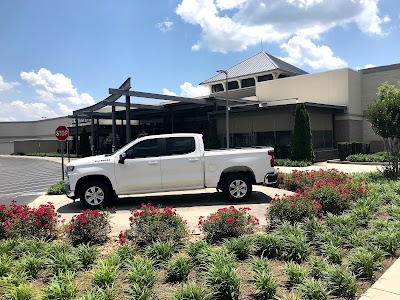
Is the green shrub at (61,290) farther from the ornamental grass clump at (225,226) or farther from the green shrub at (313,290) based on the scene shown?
the green shrub at (313,290)

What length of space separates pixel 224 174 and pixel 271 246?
16.0 feet

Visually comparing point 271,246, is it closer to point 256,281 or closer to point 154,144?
point 256,281

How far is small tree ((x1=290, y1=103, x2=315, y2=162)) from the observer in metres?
25.8

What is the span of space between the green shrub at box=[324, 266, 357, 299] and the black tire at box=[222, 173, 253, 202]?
5564 millimetres

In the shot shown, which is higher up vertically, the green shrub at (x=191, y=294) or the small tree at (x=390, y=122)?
the small tree at (x=390, y=122)

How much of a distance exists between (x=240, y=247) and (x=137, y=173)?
16.3ft

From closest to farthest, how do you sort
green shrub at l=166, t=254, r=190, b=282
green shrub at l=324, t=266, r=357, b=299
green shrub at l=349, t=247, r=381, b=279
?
green shrub at l=324, t=266, r=357, b=299, green shrub at l=166, t=254, r=190, b=282, green shrub at l=349, t=247, r=381, b=279

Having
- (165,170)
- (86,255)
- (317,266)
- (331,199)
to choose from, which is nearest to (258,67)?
(165,170)

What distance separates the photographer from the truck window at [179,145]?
9.94 m

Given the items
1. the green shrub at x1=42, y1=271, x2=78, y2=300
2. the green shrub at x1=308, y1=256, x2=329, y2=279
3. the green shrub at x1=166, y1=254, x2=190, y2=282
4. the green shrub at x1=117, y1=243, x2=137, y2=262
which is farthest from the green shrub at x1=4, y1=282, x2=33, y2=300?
the green shrub at x1=308, y1=256, x2=329, y2=279

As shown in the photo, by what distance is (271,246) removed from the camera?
5.32m

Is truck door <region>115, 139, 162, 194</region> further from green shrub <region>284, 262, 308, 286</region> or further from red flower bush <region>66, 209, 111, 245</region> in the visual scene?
green shrub <region>284, 262, 308, 286</region>

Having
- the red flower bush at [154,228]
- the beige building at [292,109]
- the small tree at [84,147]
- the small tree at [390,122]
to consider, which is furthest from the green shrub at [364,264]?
the small tree at [84,147]

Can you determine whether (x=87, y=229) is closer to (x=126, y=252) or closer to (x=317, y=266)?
(x=126, y=252)
